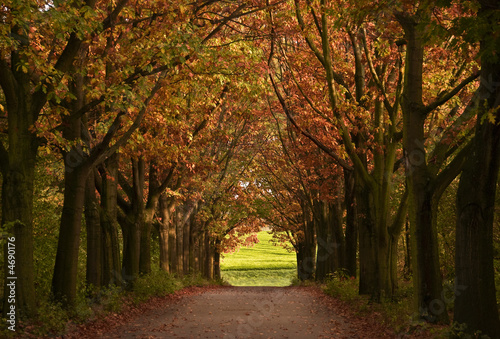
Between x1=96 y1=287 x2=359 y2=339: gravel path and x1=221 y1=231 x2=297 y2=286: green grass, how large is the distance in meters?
46.3

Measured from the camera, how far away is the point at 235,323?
13602mm

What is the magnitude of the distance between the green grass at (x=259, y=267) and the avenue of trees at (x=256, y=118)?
43626 mm

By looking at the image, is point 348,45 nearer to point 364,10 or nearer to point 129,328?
point 364,10

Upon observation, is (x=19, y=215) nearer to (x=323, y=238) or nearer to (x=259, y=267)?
(x=323, y=238)

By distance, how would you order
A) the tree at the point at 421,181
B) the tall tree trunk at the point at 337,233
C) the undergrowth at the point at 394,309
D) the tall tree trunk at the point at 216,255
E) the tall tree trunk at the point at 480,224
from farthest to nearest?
the tall tree trunk at the point at 216,255
the tall tree trunk at the point at 337,233
the tree at the point at 421,181
the undergrowth at the point at 394,309
the tall tree trunk at the point at 480,224

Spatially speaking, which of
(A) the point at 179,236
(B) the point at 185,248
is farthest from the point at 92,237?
(B) the point at 185,248

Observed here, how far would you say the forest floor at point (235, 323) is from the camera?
11.6 metres

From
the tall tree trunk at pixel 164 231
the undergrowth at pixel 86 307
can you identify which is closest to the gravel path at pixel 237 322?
the undergrowth at pixel 86 307

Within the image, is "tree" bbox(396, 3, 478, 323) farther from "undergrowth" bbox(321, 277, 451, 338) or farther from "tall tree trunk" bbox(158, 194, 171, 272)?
"tall tree trunk" bbox(158, 194, 171, 272)

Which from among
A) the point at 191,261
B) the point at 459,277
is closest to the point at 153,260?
the point at 191,261

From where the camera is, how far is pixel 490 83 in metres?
8.38

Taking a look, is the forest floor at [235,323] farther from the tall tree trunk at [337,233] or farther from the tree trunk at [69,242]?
the tall tree trunk at [337,233]

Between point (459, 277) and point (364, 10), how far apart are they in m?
4.64

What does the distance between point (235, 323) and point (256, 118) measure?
56.5 ft
